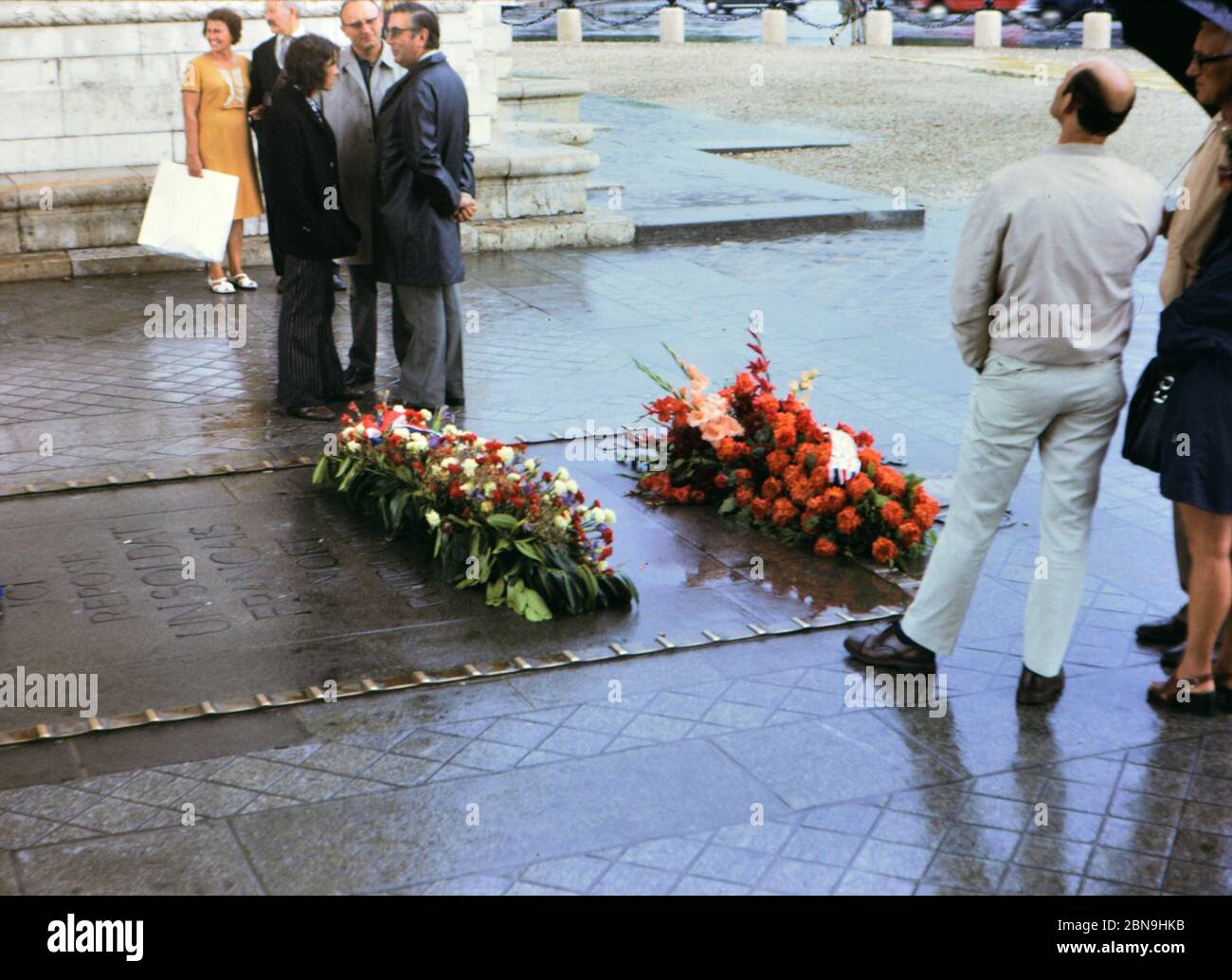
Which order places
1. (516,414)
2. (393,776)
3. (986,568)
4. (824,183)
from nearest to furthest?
(393,776)
(986,568)
(516,414)
(824,183)

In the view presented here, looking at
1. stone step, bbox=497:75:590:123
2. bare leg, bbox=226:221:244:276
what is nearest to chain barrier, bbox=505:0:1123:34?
stone step, bbox=497:75:590:123

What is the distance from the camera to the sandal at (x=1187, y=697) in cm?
494

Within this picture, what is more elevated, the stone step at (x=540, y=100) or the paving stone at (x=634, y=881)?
the stone step at (x=540, y=100)

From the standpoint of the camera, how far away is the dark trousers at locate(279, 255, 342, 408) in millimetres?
8078

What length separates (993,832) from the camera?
427 centimetres

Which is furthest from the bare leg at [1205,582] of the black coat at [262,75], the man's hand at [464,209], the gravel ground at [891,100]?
the gravel ground at [891,100]

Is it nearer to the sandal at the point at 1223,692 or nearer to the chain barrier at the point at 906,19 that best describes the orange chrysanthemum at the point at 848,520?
the sandal at the point at 1223,692

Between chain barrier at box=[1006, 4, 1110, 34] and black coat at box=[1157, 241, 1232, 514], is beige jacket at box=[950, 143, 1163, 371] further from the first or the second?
chain barrier at box=[1006, 4, 1110, 34]

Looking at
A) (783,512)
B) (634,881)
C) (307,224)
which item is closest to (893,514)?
(783,512)

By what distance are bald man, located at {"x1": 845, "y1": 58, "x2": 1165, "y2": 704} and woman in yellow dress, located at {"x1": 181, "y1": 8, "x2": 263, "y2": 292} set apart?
6710 mm

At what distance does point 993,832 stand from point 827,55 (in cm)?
2527

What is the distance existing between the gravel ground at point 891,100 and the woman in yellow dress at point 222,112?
22.2 feet
